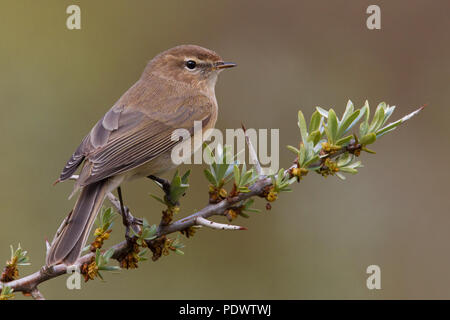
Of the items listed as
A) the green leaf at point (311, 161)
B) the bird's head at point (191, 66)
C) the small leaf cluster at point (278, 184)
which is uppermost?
the bird's head at point (191, 66)

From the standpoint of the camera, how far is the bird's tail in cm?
300

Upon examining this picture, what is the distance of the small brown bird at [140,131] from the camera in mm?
3486

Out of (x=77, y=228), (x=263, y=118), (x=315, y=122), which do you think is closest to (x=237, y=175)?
(x=315, y=122)

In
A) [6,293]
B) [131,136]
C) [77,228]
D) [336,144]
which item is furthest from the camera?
[131,136]

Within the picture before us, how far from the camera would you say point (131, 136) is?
4.19 metres

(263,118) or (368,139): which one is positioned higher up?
(263,118)

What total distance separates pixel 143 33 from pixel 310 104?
2053 mm

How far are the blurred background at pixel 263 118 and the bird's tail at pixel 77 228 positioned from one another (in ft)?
5.73

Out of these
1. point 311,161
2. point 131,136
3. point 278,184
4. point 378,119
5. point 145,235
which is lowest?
point 145,235

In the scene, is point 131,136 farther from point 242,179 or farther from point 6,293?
point 6,293

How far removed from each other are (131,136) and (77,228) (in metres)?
1.02

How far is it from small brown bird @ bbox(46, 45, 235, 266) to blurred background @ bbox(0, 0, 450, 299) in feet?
3.99

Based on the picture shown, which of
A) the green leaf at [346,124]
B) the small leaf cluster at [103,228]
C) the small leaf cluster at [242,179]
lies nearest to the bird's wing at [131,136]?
the small leaf cluster at [103,228]

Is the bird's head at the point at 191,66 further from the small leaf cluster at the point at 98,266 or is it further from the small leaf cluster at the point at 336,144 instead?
the small leaf cluster at the point at 98,266
